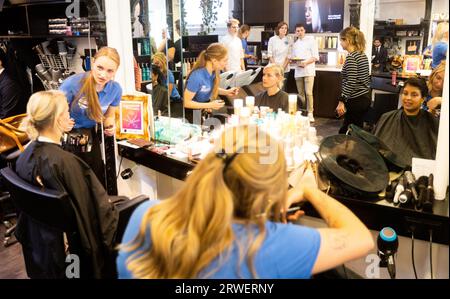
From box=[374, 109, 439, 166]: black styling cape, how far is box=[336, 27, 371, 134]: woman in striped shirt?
513 mm

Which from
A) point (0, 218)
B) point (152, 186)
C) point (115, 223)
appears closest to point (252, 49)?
point (152, 186)

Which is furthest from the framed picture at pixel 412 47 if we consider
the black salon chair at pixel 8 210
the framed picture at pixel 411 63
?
the black salon chair at pixel 8 210

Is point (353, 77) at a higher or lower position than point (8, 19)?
lower

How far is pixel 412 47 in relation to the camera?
10.8 ft

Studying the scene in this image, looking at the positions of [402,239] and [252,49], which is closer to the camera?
[402,239]

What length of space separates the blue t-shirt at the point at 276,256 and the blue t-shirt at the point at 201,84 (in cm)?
219

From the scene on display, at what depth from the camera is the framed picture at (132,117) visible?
3.03 metres

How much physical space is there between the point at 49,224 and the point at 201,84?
1.67 metres

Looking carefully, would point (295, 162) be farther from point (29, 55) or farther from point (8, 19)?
point (8, 19)

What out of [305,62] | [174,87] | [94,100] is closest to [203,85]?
[174,87]

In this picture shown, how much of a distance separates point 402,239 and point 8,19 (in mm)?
5145

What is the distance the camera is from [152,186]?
314cm
